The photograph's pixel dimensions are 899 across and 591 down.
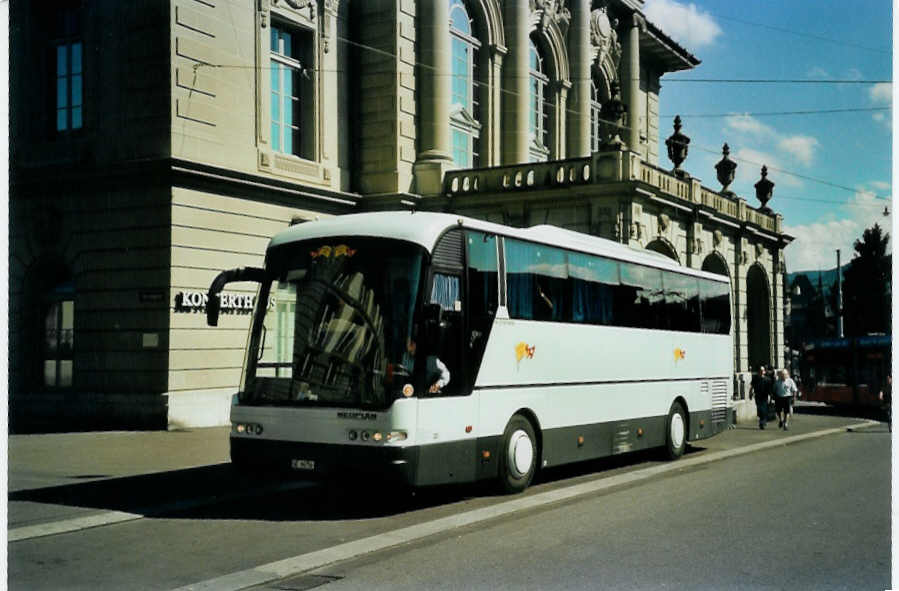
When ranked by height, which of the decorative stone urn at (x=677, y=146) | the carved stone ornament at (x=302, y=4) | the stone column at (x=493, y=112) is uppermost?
the carved stone ornament at (x=302, y=4)

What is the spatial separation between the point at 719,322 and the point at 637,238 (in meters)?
6.42

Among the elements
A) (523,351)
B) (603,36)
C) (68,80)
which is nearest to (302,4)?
(68,80)

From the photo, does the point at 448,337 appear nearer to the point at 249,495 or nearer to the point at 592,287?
the point at 249,495

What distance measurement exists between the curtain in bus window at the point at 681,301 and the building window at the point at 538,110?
14791mm

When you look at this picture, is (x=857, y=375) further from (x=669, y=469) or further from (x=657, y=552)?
(x=657, y=552)

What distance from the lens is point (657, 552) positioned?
8805mm

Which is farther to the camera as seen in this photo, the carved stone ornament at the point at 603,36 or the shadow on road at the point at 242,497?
the carved stone ornament at the point at 603,36

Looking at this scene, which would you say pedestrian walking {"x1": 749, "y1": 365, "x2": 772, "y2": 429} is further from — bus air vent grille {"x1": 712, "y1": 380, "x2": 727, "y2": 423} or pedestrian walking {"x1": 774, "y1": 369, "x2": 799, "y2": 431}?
bus air vent grille {"x1": 712, "y1": 380, "x2": 727, "y2": 423}

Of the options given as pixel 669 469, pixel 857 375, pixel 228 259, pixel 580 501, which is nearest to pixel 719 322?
pixel 669 469

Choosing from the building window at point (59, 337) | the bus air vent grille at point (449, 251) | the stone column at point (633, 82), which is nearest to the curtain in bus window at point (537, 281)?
the bus air vent grille at point (449, 251)

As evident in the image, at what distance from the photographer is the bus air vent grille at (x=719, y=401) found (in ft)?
62.4

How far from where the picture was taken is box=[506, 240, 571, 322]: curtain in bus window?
12.7m

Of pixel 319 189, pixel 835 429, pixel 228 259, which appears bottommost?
pixel 835 429

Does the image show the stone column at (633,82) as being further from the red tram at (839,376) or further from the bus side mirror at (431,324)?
the bus side mirror at (431,324)
